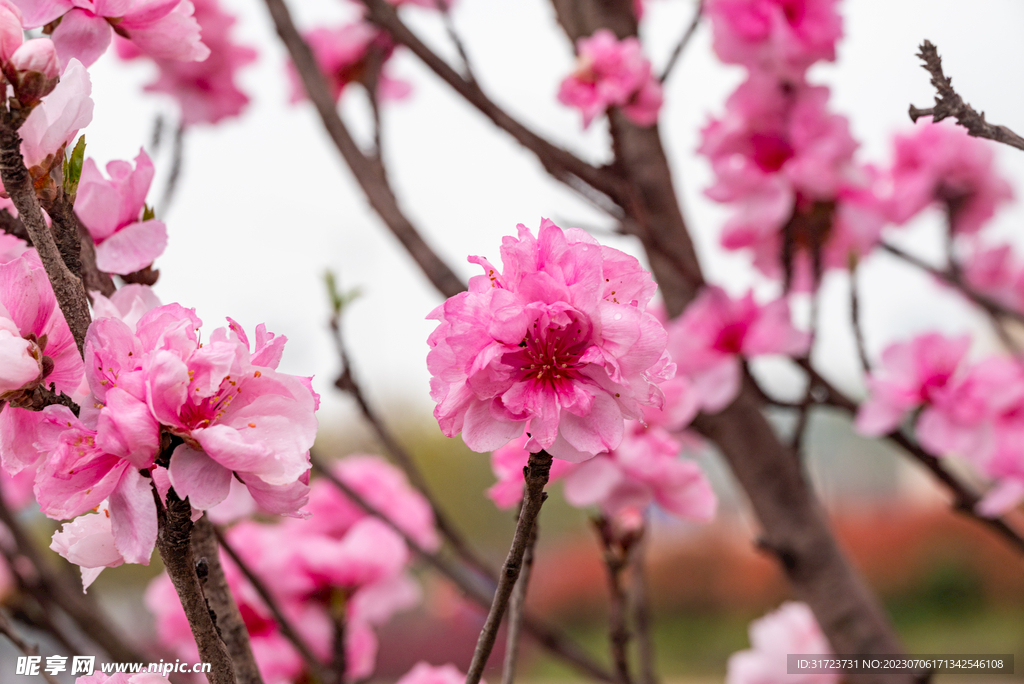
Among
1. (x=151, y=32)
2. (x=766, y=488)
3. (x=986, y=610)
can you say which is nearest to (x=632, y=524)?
(x=766, y=488)

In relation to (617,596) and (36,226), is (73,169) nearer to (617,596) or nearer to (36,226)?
(36,226)

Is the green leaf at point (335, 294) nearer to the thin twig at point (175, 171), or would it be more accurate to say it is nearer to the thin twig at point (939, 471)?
the thin twig at point (175, 171)

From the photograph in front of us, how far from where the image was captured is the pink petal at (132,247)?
34cm

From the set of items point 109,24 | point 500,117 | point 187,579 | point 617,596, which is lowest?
point 187,579

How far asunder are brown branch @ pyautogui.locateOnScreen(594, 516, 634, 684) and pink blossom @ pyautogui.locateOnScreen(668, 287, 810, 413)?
0.19 m

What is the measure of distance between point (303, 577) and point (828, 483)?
6.44m

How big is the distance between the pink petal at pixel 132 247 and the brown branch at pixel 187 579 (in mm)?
138

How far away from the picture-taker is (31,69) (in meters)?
0.25

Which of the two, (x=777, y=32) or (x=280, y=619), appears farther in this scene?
(x=777, y=32)

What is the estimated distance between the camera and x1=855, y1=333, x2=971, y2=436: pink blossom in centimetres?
76

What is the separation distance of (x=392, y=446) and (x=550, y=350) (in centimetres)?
50

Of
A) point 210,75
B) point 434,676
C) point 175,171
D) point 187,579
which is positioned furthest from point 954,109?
point 210,75

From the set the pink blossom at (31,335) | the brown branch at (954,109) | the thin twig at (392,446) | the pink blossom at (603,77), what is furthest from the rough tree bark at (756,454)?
the pink blossom at (31,335)

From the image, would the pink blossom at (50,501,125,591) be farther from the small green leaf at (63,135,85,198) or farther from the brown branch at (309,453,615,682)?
the brown branch at (309,453,615,682)
